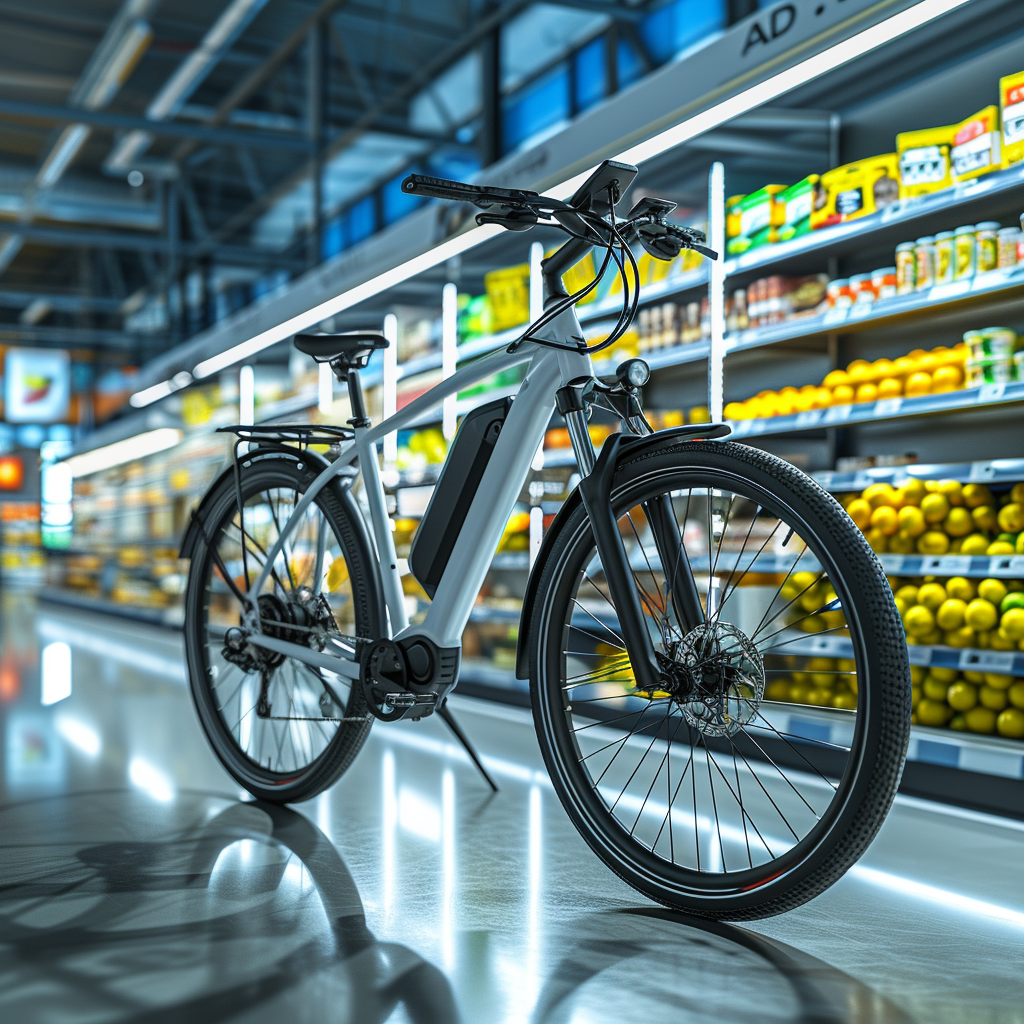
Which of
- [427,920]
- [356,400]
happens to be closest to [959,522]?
[356,400]

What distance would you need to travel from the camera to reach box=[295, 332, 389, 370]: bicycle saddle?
2459 millimetres

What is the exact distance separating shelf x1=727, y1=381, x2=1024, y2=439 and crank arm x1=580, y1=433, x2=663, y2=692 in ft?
2.83

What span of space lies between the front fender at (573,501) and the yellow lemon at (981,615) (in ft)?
4.18

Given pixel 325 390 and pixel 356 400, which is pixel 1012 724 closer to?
pixel 356 400

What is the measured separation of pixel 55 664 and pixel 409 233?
345 centimetres

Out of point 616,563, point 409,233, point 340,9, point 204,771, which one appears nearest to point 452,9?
point 340,9

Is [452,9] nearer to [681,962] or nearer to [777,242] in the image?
[777,242]

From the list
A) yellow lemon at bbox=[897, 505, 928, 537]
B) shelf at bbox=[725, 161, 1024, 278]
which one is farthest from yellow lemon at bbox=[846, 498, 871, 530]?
shelf at bbox=[725, 161, 1024, 278]

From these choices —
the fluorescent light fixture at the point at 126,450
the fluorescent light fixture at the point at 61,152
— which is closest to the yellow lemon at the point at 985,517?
the fluorescent light fixture at the point at 126,450

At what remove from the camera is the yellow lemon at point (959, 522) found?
2.94 m

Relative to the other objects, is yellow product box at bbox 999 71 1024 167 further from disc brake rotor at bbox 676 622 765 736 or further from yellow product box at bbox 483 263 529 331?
yellow product box at bbox 483 263 529 331

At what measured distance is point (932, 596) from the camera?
9.57 ft

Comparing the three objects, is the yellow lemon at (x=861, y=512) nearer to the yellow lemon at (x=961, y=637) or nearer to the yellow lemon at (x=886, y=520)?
the yellow lemon at (x=886, y=520)

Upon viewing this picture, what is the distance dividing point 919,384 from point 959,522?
0.42 meters
